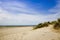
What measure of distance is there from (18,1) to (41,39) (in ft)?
6.20

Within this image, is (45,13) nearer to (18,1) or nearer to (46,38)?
(18,1)

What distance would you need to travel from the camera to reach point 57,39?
3.06 m

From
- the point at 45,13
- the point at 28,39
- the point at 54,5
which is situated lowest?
the point at 28,39

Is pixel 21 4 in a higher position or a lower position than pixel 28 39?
higher

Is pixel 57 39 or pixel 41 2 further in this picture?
pixel 41 2

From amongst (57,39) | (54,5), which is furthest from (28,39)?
(54,5)

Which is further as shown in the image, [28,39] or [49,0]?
[49,0]

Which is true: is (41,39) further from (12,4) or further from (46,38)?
(12,4)

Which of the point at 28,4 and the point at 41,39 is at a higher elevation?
the point at 28,4

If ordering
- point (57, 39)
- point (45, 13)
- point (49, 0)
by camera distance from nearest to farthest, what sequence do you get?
point (57, 39)
point (49, 0)
point (45, 13)

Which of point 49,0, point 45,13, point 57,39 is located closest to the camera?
point 57,39

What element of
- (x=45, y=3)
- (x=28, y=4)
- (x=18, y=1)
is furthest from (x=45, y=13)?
(x=18, y=1)

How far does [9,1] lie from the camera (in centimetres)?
427

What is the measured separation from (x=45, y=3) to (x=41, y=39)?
169 cm
